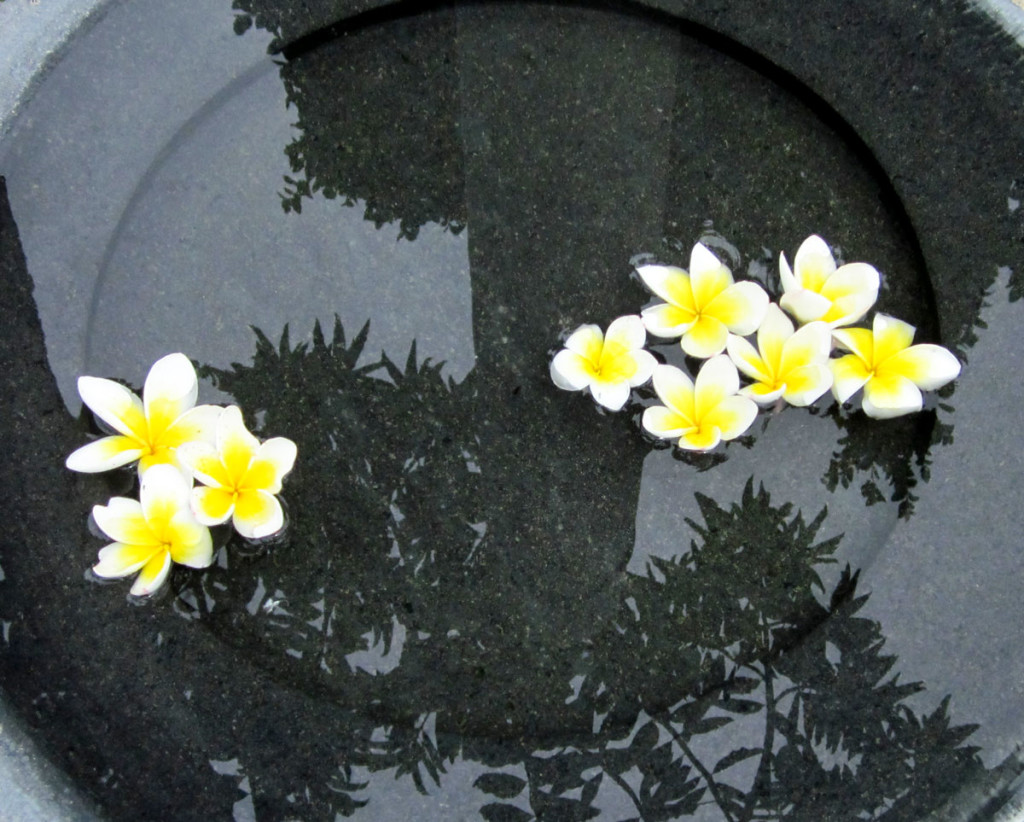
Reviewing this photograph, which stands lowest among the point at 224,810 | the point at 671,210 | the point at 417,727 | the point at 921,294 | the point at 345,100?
the point at 224,810

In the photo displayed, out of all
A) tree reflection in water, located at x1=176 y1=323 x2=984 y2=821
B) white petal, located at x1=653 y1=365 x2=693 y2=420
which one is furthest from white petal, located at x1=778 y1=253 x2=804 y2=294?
tree reflection in water, located at x1=176 y1=323 x2=984 y2=821

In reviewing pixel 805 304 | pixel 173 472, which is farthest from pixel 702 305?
pixel 173 472

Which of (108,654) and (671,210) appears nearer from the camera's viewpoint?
(108,654)

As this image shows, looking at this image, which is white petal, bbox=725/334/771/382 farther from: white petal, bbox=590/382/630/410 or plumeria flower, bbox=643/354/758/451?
white petal, bbox=590/382/630/410

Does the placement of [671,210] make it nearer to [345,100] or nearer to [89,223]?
[345,100]

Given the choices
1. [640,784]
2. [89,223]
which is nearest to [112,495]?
[89,223]

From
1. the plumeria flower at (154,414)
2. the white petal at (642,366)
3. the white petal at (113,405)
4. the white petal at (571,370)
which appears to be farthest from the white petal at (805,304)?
the white petal at (113,405)
